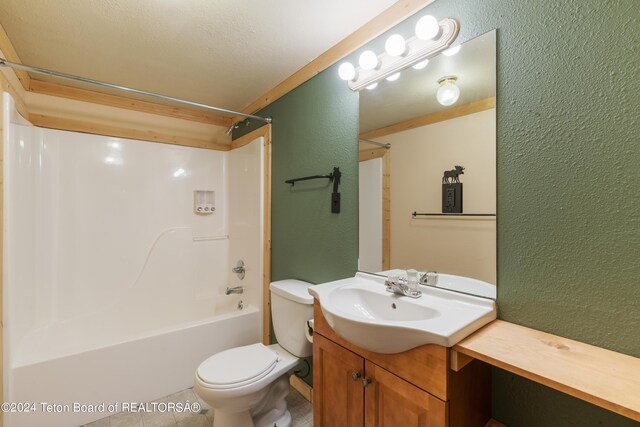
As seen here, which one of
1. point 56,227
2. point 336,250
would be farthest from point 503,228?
point 56,227

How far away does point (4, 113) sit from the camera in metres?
1.59

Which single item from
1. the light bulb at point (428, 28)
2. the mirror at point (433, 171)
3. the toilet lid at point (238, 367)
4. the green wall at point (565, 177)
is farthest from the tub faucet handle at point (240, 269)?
the light bulb at point (428, 28)

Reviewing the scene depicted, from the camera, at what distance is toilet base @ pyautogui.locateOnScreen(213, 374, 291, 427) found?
5.12 feet

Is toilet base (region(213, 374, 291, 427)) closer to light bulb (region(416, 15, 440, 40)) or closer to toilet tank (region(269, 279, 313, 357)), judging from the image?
toilet tank (region(269, 279, 313, 357))

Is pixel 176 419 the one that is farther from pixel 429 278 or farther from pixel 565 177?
pixel 565 177

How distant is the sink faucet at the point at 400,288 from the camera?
1.27m

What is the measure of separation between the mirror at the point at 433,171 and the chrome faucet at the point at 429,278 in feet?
0.06

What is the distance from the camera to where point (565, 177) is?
928 mm

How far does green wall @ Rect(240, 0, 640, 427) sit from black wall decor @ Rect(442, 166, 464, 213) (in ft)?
0.60

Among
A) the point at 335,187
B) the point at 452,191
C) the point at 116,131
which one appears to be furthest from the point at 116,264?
the point at 452,191

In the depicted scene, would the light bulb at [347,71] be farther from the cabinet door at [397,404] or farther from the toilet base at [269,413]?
the toilet base at [269,413]

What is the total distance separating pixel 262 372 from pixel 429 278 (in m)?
1.00

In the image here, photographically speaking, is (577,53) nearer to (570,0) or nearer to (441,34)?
(570,0)

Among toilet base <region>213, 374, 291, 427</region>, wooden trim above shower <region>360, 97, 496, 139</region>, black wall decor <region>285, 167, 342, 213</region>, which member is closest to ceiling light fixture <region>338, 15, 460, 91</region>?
wooden trim above shower <region>360, 97, 496, 139</region>
